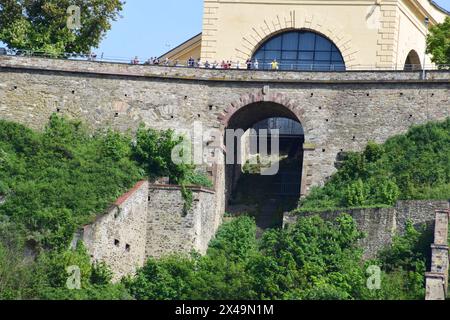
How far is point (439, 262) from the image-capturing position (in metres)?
61.1

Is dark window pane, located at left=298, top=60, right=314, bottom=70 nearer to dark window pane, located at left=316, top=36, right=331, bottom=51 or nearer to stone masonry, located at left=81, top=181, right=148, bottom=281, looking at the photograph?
dark window pane, located at left=316, top=36, right=331, bottom=51

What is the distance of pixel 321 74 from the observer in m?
70.9

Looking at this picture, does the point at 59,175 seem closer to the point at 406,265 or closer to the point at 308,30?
the point at 406,265

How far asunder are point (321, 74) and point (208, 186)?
20.2 feet

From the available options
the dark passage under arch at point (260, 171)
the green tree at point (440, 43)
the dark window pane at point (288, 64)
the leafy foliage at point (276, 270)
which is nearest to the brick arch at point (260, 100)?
the dark passage under arch at point (260, 171)

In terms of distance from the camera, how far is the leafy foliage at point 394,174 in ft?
217

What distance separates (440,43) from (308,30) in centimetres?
510

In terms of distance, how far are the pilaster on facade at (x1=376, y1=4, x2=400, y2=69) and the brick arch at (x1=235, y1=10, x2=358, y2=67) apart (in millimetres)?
995

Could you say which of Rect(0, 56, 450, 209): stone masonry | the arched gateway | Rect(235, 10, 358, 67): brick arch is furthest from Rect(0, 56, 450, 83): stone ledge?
Rect(235, 10, 358, 67): brick arch

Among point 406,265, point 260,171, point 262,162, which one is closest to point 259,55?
point 262,162

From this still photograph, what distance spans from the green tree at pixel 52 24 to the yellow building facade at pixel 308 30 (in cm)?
403
